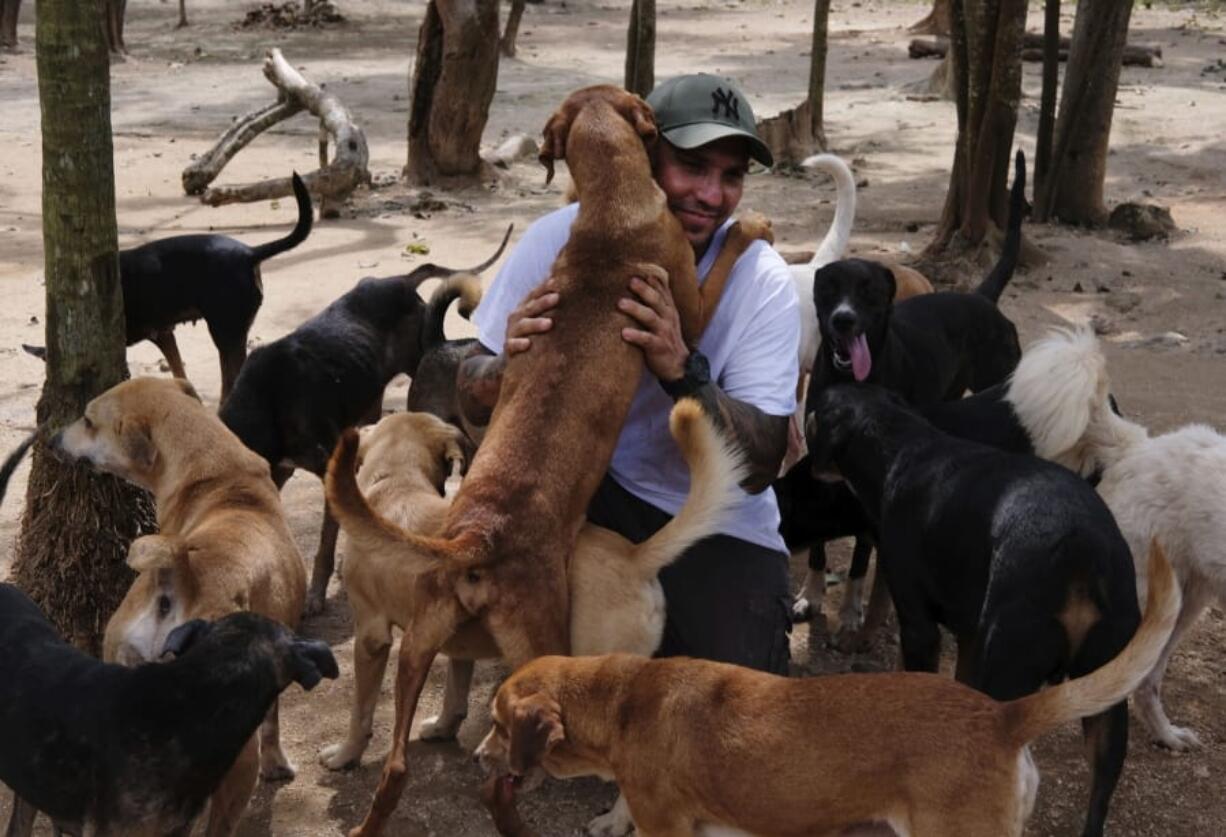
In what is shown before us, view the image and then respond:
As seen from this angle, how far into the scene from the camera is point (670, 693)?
371 centimetres

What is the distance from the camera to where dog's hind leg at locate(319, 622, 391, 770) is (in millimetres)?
4527

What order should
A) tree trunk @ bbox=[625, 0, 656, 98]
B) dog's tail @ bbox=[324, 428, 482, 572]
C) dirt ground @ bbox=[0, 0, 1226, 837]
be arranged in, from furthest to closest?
tree trunk @ bbox=[625, 0, 656, 98] < dirt ground @ bbox=[0, 0, 1226, 837] < dog's tail @ bbox=[324, 428, 482, 572]

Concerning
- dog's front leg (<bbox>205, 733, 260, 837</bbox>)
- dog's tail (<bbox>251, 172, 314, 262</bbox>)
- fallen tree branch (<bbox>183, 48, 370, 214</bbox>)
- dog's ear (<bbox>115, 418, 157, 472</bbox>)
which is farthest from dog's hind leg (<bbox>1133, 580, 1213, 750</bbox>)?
fallen tree branch (<bbox>183, 48, 370, 214</bbox>)

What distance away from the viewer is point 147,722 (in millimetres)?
3611

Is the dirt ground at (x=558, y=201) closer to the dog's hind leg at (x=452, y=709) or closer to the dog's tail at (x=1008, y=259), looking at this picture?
the dog's hind leg at (x=452, y=709)

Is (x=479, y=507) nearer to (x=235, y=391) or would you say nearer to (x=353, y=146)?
(x=235, y=391)

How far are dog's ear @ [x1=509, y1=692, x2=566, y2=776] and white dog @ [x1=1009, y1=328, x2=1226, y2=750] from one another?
2.25 meters

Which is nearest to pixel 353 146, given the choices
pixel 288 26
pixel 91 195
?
pixel 91 195

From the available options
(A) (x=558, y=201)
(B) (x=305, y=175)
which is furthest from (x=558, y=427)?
(A) (x=558, y=201)

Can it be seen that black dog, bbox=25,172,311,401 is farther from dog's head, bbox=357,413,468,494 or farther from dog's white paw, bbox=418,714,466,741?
dog's white paw, bbox=418,714,466,741

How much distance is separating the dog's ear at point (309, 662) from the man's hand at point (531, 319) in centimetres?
100

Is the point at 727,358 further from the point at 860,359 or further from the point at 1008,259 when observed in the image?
the point at 1008,259

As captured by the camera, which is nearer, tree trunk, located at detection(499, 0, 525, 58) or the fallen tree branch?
the fallen tree branch

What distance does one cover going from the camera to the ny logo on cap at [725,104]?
4.37 m
